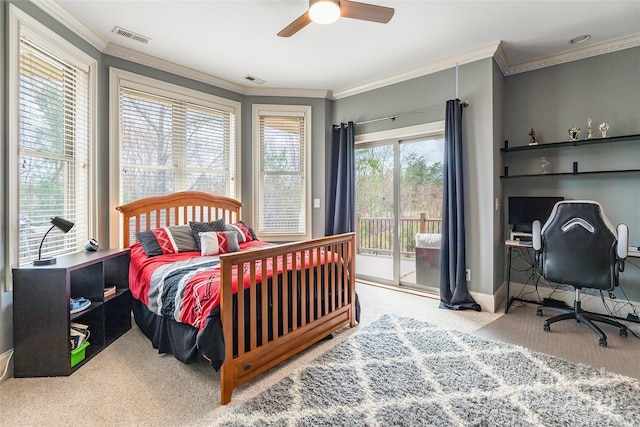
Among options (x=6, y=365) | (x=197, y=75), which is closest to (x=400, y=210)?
(x=197, y=75)

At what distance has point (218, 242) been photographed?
3072mm

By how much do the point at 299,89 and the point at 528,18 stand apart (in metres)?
2.61

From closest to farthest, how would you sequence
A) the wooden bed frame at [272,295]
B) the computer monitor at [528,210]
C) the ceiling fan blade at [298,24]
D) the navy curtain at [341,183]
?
the wooden bed frame at [272,295]
the ceiling fan blade at [298,24]
the computer monitor at [528,210]
the navy curtain at [341,183]

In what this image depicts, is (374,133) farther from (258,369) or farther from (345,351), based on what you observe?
(258,369)

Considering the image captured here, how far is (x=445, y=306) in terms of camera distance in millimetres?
3309

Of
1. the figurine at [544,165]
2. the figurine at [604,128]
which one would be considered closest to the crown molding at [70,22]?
the figurine at [544,165]

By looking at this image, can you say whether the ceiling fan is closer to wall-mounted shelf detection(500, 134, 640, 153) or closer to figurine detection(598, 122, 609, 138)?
wall-mounted shelf detection(500, 134, 640, 153)

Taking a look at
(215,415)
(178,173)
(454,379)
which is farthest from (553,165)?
(178,173)

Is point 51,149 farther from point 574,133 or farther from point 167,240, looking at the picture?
point 574,133

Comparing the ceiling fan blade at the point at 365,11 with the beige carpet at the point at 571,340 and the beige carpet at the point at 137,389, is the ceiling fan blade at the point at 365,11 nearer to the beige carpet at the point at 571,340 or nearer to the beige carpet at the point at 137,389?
the beige carpet at the point at 137,389

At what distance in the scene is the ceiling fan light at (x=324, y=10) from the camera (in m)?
1.98

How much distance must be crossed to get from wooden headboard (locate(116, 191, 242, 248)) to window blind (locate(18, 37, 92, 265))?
1.26ft

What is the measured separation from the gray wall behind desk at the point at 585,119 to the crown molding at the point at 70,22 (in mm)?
4222

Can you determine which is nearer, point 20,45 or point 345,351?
point 20,45
